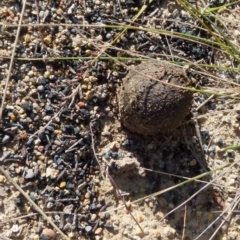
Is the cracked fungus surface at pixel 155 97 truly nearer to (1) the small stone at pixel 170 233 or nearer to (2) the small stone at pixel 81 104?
(2) the small stone at pixel 81 104

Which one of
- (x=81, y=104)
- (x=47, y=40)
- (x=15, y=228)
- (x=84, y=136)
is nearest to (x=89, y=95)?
(x=81, y=104)

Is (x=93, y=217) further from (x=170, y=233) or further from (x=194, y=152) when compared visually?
(x=194, y=152)

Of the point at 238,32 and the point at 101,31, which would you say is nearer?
the point at 101,31

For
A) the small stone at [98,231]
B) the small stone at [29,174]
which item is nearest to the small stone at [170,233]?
the small stone at [98,231]

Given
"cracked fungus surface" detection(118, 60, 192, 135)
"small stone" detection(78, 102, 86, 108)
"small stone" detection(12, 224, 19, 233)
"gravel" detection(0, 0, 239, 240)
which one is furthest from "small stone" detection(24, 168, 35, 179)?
"cracked fungus surface" detection(118, 60, 192, 135)

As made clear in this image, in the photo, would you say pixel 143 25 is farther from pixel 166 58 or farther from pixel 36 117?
pixel 36 117

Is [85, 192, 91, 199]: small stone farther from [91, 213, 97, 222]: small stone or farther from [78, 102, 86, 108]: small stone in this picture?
[78, 102, 86, 108]: small stone

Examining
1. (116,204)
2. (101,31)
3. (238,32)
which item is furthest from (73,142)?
(238,32)

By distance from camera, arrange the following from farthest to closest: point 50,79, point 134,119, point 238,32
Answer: point 238,32 → point 50,79 → point 134,119
